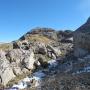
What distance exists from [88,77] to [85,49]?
21942mm

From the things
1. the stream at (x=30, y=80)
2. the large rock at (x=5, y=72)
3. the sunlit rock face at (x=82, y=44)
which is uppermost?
the sunlit rock face at (x=82, y=44)

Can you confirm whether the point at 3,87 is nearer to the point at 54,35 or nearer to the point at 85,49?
the point at 85,49

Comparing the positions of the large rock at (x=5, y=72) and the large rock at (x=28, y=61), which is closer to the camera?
the large rock at (x=5, y=72)

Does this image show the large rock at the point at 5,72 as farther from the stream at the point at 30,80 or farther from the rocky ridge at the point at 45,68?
the stream at the point at 30,80

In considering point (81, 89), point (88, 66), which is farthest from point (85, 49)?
point (81, 89)

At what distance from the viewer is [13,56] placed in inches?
2234

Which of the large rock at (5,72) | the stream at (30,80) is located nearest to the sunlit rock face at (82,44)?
the stream at (30,80)

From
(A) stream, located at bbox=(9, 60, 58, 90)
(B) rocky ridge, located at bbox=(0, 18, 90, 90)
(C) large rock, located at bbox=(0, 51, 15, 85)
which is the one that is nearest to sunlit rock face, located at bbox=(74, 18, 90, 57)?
(B) rocky ridge, located at bbox=(0, 18, 90, 90)

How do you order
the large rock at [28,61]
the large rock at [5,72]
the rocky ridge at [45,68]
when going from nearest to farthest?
the rocky ridge at [45,68]
the large rock at [5,72]
the large rock at [28,61]

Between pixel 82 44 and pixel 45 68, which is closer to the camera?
pixel 45 68

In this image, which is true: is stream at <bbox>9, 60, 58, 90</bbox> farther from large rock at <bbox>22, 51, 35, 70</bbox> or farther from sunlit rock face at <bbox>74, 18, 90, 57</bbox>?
sunlit rock face at <bbox>74, 18, 90, 57</bbox>

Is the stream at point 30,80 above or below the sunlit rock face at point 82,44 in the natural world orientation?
below

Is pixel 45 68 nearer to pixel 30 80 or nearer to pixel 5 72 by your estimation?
pixel 30 80

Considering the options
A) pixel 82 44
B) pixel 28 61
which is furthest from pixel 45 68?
pixel 82 44
